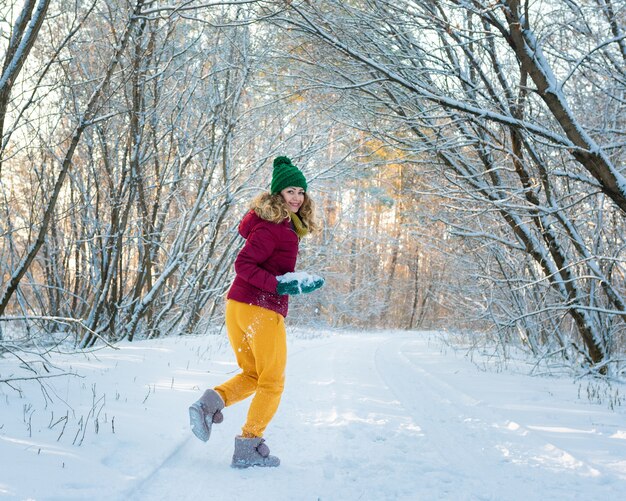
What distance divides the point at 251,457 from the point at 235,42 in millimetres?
7073

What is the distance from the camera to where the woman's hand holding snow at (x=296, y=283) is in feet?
9.18

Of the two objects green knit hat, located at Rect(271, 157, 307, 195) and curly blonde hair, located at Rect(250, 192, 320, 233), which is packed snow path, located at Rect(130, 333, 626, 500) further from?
green knit hat, located at Rect(271, 157, 307, 195)

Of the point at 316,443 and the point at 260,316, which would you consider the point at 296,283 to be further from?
the point at 316,443

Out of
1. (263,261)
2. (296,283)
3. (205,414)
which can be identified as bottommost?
(205,414)

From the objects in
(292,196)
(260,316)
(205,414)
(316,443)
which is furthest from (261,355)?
(292,196)

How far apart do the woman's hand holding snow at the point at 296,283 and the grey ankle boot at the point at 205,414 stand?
0.74 metres

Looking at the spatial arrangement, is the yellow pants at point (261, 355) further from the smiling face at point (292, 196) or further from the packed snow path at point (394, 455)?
the smiling face at point (292, 196)

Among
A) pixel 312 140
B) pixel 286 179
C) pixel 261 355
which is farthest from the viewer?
pixel 312 140

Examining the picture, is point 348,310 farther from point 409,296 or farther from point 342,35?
point 342,35

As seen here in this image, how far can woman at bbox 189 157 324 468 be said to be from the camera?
277cm

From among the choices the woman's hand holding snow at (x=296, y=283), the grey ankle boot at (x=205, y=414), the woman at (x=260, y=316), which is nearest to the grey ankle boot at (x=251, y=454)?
the woman at (x=260, y=316)

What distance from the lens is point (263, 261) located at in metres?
2.91

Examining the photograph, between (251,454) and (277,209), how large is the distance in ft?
4.59

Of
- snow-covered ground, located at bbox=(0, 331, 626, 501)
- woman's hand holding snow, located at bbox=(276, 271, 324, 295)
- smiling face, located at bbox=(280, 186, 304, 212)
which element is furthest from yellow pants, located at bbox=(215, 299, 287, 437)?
smiling face, located at bbox=(280, 186, 304, 212)
